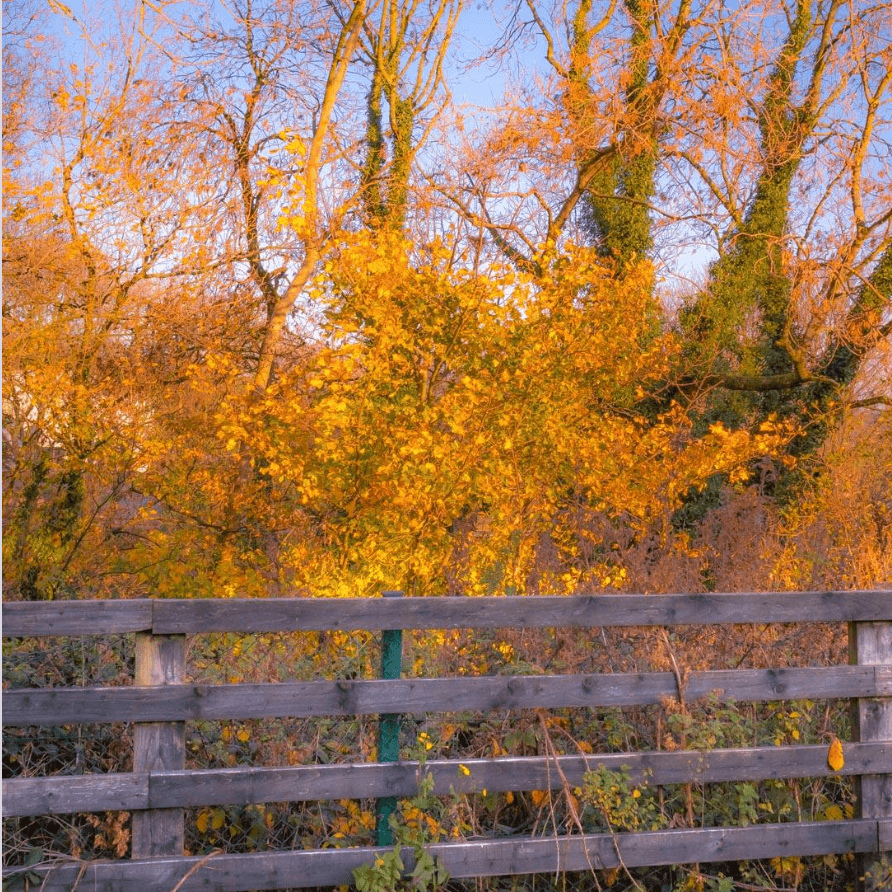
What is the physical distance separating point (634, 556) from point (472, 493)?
5.59 feet

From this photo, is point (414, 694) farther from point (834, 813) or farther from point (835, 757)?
point (834, 813)

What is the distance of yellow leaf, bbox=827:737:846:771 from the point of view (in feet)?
14.7

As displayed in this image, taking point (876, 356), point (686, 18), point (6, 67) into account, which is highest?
point (686, 18)

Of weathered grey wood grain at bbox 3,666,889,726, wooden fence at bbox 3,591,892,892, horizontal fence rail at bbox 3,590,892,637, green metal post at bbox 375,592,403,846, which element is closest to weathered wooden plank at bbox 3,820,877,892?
wooden fence at bbox 3,591,892,892

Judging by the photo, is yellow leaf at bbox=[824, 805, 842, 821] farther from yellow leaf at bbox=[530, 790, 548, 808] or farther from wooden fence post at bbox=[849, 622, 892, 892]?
yellow leaf at bbox=[530, 790, 548, 808]

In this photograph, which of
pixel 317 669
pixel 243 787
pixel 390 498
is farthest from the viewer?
pixel 390 498

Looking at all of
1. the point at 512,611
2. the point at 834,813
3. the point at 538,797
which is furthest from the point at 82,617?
the point at 834,813

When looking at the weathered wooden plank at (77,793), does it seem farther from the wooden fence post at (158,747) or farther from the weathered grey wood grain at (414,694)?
the weathered grey wood grain at (414,694)

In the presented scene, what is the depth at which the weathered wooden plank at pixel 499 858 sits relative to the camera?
3902 mm

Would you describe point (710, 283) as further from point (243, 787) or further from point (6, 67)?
point (243, 787)

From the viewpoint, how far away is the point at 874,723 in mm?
4629

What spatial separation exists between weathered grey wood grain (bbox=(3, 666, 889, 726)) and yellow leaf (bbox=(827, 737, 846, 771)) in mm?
210

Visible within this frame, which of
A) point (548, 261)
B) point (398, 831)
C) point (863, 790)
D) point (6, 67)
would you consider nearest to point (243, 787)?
point (398, 831)

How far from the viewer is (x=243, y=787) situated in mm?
4047
